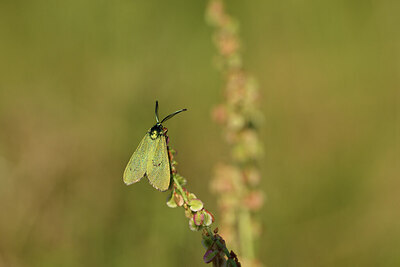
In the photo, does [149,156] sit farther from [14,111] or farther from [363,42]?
[363,42]

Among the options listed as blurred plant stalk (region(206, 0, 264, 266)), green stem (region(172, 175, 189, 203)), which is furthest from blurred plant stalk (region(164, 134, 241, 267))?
blurred plant stalk (region(206, 0, 264, 266))

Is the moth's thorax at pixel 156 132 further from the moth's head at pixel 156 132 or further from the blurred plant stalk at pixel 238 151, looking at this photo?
the blurred plant stalk at pixel 238 151

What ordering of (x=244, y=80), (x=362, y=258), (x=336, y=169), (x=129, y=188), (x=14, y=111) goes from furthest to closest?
(x=14, y=111) → (x=336, y=169) → (x=129, y=188) → (x=362, y=258) → (x=244, y=80)

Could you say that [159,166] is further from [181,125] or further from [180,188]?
[181,125]

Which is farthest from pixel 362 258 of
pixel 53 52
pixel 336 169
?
pixel 53 52

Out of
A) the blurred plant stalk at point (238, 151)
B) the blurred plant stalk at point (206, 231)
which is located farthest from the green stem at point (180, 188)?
the blurred plant stalk at point (238, 151)

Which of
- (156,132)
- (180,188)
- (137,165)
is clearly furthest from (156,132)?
(180,188)
